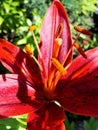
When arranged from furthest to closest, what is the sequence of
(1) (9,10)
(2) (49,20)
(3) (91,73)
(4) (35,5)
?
(4) (35,5), (1) (9,10), (2) (49,20), (3) (91,73)

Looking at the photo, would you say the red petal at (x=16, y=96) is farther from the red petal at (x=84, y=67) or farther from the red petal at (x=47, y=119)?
the red petal at (x=84, y=67)

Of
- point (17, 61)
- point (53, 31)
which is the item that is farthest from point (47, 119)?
point (53, 31)

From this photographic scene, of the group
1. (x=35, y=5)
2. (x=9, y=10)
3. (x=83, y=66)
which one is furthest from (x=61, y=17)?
(x=35, y=5)

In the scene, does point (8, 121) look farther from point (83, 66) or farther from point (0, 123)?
point (83, 66)

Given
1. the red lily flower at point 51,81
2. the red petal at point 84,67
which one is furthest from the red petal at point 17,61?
the red petal at point 84,67

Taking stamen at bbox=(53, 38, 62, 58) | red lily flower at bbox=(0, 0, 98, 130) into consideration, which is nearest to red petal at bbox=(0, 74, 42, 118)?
red lily flower at bbox=(0, 0, 98, 130)

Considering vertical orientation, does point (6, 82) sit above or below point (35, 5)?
above

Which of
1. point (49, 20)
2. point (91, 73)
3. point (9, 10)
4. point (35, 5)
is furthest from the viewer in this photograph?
point (35, 5)

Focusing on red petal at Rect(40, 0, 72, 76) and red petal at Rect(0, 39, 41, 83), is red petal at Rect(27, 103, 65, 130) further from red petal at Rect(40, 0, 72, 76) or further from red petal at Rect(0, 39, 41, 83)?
red petal at Rect(40, 0, 72, 76)
